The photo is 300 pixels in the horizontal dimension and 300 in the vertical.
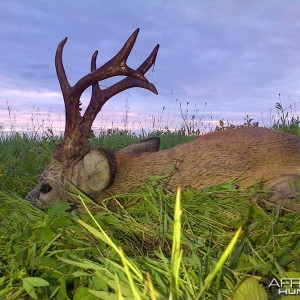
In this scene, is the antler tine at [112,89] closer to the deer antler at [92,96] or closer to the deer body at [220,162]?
the deer antler at [92,96]

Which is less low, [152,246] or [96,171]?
[96,171]

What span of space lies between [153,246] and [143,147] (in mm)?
1836

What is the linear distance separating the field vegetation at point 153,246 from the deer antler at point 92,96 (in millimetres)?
471

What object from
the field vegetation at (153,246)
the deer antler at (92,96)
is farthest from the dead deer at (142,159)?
the field vegetation at (153,246)

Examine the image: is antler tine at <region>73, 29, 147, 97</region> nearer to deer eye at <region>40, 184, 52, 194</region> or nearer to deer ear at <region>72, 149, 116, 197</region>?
deer ear at <region>72, 149, 116, 197</region>

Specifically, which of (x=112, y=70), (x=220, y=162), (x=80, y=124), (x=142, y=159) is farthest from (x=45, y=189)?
(x=220, y=162)

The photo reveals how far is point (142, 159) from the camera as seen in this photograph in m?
4.23

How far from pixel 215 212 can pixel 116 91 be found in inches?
64.2

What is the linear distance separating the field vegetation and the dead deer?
131mm

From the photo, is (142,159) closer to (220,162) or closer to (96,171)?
(96,171)

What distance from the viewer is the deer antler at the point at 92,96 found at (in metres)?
4.28

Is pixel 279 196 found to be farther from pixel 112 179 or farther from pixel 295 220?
pixel 112 179

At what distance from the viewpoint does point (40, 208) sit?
14.1ft

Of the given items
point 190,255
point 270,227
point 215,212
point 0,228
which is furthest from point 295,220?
point 0,228
